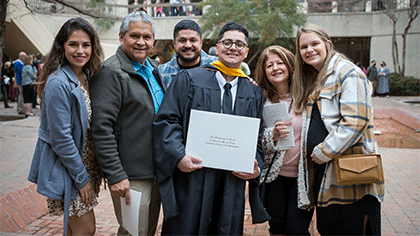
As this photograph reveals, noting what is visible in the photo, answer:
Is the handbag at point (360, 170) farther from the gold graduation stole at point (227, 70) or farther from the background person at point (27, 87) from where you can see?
the background person at point (27, 87)

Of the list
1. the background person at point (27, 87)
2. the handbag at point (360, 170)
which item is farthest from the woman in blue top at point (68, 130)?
the background person at point (27, 87)

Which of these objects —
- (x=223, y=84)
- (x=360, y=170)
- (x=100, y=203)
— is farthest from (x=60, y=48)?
(x=100, y=203)

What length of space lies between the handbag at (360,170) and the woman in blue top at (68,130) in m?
1.89

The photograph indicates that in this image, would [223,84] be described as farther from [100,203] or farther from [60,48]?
[100,203]

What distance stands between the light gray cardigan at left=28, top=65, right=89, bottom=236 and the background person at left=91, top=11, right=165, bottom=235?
0.13m

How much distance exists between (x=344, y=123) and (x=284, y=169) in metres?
0.71

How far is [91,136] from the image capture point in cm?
265

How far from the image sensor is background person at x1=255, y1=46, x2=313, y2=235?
2973 millimetres

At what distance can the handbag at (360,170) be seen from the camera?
8.54ft

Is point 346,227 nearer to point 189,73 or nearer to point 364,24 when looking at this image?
point 189,73

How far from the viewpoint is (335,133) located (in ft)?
8.68

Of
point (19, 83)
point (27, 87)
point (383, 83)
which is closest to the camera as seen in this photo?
point (27, 87)

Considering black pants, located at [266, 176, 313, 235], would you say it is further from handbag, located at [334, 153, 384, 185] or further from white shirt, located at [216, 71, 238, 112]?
white shirt, located at [216, 71, 238, 112]

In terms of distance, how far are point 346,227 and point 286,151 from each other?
0.77 m
